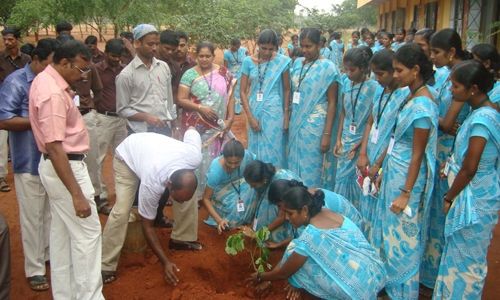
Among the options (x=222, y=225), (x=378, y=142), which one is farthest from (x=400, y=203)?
(x=222, y=225)

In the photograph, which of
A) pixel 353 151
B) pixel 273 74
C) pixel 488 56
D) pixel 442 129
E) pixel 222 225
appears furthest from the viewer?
pixel 273 74

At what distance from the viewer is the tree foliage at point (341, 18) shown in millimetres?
23312

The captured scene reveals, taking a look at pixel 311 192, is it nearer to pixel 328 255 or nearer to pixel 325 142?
pixel 328 255

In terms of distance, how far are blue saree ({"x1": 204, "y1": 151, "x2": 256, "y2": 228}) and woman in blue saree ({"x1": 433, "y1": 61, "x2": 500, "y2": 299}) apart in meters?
1.74

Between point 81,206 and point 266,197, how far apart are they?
66.7 inches

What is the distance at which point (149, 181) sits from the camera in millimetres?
3018

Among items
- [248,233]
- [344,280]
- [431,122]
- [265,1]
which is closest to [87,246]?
[248,233]

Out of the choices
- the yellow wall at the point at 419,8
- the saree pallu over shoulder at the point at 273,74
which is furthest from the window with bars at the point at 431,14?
the saree pallu over shoulder at the point at 273,74

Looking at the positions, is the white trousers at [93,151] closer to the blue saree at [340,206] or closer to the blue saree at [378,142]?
the blue saree at [340,206]

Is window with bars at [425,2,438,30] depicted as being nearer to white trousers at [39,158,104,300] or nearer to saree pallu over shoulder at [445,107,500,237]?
saree pallu over shoulder at [445,107,500,237]

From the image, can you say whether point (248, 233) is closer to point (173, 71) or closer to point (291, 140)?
point (291, 140)

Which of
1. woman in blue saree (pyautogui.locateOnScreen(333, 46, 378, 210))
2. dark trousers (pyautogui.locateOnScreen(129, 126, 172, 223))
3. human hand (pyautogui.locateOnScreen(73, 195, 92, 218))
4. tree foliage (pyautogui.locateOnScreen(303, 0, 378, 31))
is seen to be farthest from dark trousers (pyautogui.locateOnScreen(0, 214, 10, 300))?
tree foliage (pyautogui.locateOnScreen(303, 0, 378, 31))

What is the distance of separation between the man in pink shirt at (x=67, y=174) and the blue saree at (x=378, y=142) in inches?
73.1

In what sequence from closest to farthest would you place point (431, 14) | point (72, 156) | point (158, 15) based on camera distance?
point (72, 156) → point (158, 15) → point (431, 14)
